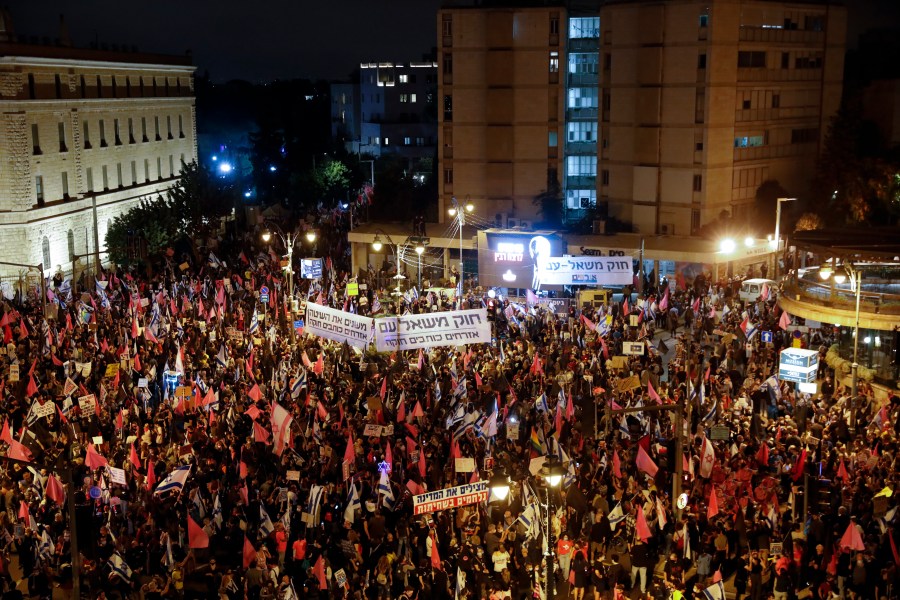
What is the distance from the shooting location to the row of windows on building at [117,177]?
54.7 m

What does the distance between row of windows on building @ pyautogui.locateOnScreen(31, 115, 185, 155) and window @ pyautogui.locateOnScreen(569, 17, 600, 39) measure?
27832 mm

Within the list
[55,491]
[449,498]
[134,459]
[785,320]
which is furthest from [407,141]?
[449,498]

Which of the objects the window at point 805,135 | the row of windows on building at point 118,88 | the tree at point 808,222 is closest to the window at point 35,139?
the row of windows on building at point 118,88

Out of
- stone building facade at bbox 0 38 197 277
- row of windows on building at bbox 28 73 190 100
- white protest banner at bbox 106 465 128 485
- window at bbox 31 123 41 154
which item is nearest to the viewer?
white protest banner at bbox 106 465 128 485

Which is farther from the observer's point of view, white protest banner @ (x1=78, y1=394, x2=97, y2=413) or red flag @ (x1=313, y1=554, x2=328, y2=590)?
white protest banner @ (x1=78, y1=394, x2=97, y2=413)

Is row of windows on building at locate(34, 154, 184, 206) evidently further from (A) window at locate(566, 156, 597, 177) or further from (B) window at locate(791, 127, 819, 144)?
(B) window at locate(791, 127, 819, 144)

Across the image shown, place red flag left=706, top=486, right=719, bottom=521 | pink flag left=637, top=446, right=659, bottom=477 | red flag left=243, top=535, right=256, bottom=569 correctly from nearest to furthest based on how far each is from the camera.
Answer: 1. red flag left=243, top=535, right=256, bottom=569
2. red flag left=706, top=486, right=719, bottom=521
3. pink flag left=637, top=446, right=659, bottom=477

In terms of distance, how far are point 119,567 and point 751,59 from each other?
47215mm


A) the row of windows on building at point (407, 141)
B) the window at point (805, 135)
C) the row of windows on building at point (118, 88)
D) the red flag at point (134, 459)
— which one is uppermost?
the row of windows on building at point (118, 88)

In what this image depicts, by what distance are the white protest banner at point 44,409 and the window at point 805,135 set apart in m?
47.3

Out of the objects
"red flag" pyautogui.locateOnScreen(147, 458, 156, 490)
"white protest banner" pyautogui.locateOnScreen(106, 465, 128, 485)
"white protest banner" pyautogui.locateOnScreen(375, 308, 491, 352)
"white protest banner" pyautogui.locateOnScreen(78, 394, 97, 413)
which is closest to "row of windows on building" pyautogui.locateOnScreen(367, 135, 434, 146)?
"white protest banner" pyautogui.locateOnScreen(375, 308, 491, 352)

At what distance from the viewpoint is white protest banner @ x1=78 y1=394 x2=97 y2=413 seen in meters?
24.1

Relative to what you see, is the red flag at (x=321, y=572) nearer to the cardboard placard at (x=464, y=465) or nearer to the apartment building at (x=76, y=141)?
the cardboard placard at (x=464, y=465)

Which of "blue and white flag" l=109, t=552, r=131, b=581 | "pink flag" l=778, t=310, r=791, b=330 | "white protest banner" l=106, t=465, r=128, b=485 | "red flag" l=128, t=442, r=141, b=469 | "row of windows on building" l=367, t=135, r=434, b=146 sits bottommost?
"blue and white flag" l=109, t=552, r=131, b=581
